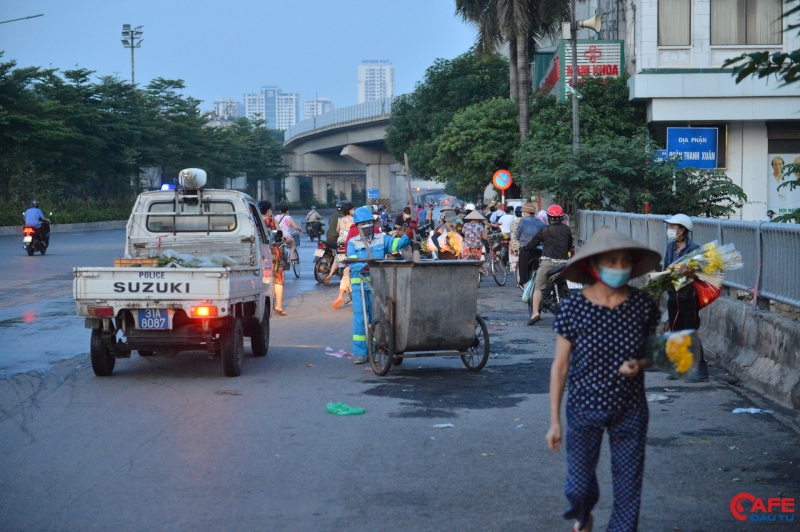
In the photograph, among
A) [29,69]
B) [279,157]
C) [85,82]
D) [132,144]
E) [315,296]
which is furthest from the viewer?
[279,157]

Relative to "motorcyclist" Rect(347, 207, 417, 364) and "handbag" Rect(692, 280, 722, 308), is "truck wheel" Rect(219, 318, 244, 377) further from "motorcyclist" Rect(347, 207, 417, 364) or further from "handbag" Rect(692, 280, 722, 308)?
"handbag" Rect(692, 280, 722, 308)

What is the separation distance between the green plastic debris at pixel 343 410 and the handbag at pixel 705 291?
3432 mm

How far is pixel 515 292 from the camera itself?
20906 mm

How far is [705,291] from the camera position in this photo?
9281 millimetres

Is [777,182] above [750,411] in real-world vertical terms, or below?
above

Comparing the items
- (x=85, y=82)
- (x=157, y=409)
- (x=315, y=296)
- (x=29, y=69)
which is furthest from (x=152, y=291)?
(x=85, y=82)

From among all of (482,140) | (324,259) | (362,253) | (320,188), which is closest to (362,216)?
(362,253)

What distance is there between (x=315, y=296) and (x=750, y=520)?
14907 mm

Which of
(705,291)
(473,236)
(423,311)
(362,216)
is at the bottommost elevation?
(423,311)

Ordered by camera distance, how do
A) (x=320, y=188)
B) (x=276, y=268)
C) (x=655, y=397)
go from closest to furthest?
(x=655, y=397), (x=276, y=268), (x=320, y=188)

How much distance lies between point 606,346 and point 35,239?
2923 centimetres

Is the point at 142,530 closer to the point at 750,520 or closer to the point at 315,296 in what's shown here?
the point at 750,520

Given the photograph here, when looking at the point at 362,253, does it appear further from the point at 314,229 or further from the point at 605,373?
the point at 314,229

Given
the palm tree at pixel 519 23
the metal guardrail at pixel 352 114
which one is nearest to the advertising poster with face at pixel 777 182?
the palm tree at pixel 519 23
